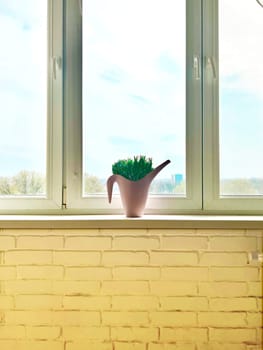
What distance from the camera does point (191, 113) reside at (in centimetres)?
189

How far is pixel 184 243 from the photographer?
1.71m

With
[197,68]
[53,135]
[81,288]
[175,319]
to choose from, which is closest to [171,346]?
[175,319]

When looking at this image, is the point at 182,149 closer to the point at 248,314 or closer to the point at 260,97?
the point at 260,97

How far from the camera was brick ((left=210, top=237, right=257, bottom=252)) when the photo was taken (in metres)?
1.70

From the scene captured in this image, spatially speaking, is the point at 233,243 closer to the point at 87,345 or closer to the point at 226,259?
the point at 226,259

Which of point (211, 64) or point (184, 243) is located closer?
point (184, 243)

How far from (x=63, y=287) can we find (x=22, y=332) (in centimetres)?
26

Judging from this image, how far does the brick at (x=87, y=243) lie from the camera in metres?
1.72

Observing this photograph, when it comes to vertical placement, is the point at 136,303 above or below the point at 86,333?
above

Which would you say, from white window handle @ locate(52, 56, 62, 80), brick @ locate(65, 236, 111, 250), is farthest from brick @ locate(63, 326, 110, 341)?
white window handle @ locate(52, 56, 62, 80)

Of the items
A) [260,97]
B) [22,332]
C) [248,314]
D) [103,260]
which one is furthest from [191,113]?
[22,332]

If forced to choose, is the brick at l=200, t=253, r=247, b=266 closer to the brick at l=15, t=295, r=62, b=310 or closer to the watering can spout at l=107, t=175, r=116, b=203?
the watering can spout at l=107, t=175, r=116, b=203

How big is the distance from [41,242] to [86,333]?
0.42m

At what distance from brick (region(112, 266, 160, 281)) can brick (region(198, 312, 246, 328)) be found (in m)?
0.25
